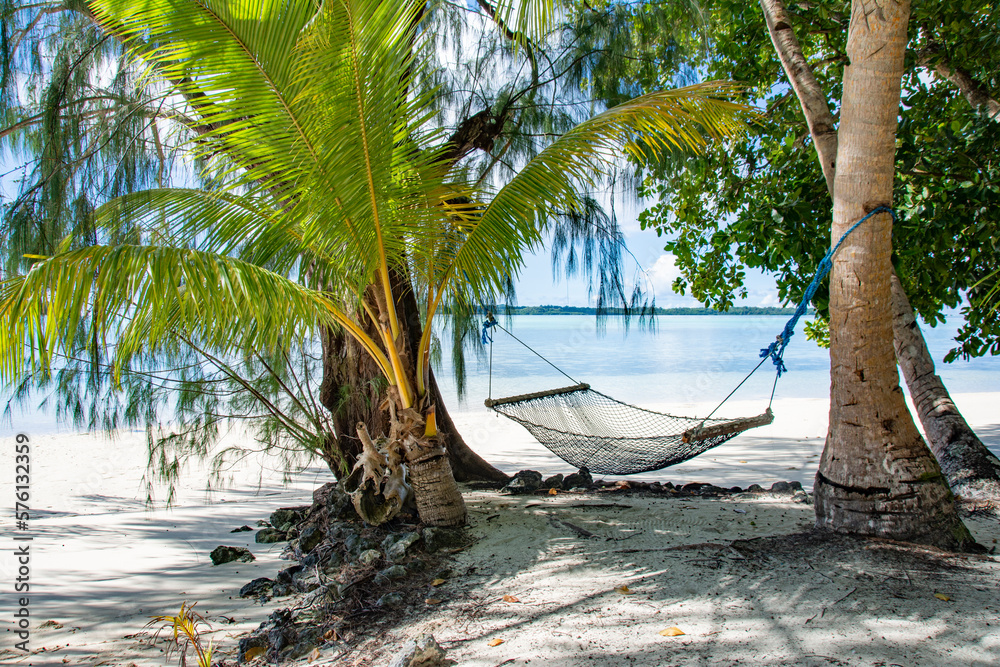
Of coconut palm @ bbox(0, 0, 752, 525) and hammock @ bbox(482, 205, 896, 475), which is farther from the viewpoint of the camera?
hammock @ bbox(482, 205, 896, 475)

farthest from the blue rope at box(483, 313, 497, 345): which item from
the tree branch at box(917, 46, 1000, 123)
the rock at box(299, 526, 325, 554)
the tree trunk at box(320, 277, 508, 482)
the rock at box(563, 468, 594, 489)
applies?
the tree branch at box(917, 46, 1000, 123)

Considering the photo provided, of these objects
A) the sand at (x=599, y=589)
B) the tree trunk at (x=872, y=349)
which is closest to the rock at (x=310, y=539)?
the sand at (x=599, y=589)

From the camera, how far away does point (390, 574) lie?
2.08 m

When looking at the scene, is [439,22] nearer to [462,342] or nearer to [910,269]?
[462,342]

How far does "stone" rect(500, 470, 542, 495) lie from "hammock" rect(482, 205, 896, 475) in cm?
32

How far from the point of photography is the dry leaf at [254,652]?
5.51ft

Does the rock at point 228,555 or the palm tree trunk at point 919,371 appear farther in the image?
the rock at point 228,555

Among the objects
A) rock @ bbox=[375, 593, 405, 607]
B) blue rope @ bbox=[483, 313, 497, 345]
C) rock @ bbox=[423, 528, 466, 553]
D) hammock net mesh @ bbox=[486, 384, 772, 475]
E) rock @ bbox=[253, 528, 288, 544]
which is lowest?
rock @ bbox=[253, 528, 288, 544]

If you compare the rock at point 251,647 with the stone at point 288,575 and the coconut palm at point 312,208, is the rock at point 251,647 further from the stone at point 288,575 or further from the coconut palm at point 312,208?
the coconut palm at point 312,208

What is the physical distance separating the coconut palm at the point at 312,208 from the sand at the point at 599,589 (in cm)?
60

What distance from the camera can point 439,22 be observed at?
146 inches

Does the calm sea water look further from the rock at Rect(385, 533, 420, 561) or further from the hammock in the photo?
the rock at Rect(385, 533, 420, 561)

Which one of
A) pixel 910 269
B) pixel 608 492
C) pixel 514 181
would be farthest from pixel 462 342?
pixel 910 269

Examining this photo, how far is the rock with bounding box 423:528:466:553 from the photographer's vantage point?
2.36m
